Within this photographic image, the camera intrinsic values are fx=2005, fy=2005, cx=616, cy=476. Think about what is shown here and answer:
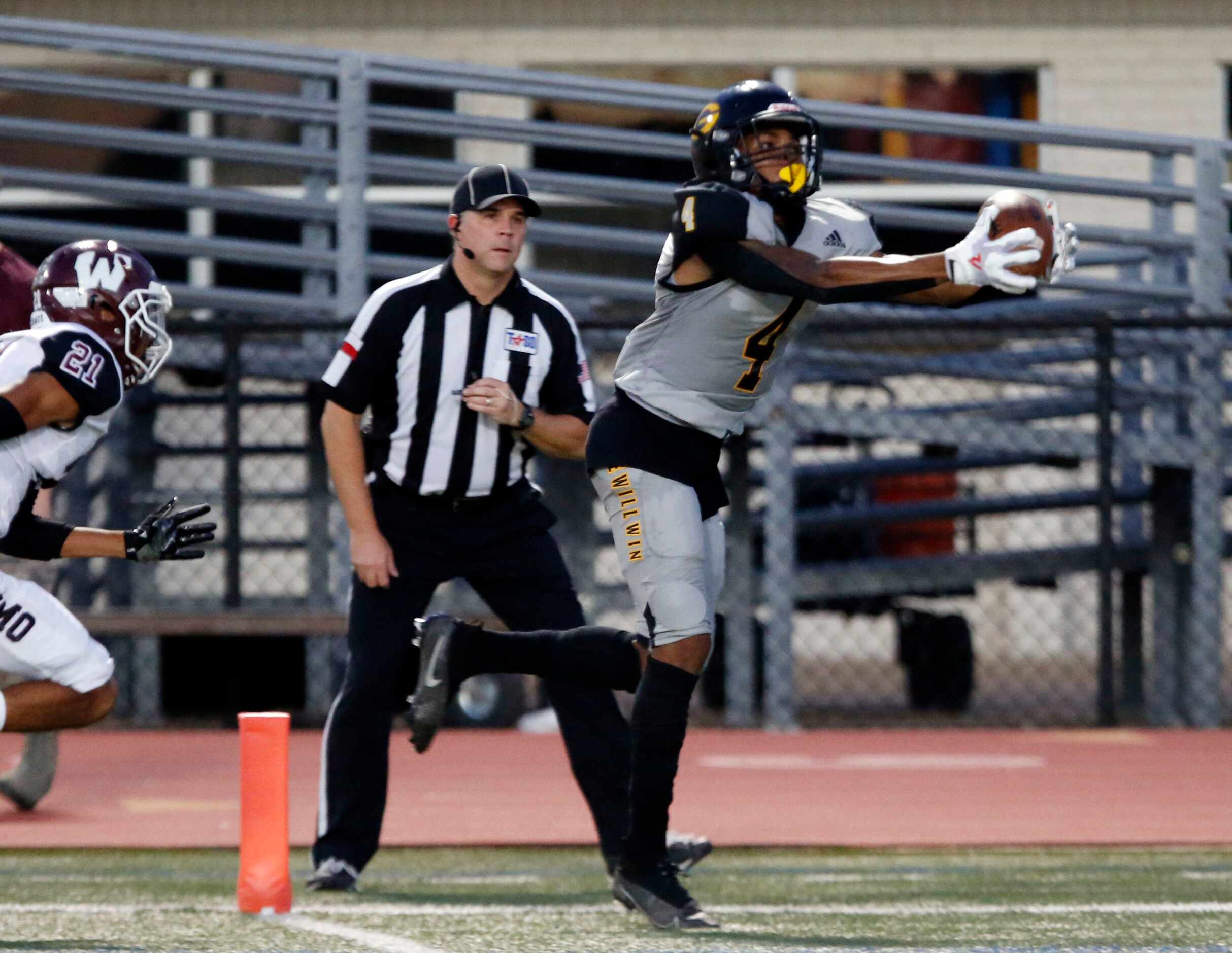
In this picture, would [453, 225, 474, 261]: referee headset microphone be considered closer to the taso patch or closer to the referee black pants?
the taso patch

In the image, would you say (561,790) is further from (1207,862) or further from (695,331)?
(695,331)

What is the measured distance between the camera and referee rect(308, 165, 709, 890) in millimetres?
5344

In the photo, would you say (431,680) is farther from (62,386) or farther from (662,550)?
(62,386)

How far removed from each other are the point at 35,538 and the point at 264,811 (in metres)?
0.91

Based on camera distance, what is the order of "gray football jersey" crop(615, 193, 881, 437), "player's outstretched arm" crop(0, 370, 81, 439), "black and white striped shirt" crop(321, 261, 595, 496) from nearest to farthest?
"player's outstretched arm" crop(0, 370, 81, 439) < "gray football jersey" crop(615, 193, 881, 437) < "black and white striped shirt" crop(321, 261, 595, 496)

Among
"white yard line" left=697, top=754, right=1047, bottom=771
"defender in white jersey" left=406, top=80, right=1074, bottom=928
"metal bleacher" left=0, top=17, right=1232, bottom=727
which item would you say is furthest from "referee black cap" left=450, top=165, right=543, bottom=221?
"metal bleacher" left=0, top=17, right=1232, bottom=727

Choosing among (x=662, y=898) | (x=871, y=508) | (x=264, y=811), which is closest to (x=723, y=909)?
(x=662, y=898)

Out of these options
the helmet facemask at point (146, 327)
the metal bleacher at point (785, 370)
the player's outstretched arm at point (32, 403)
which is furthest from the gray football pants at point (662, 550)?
the metal bleacher at point (785, 370)

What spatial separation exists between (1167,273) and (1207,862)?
16.1ft

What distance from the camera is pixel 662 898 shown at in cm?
461

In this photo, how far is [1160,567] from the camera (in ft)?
32.9

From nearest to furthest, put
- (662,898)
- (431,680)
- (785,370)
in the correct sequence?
(662,898)
(431,680)
(785,370)

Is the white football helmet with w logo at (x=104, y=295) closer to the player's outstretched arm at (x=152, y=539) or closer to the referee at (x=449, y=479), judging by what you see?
the player's outstretched arm at (x=152, y=539)

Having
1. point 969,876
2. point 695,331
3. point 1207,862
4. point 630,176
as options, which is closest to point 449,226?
point 695,331
